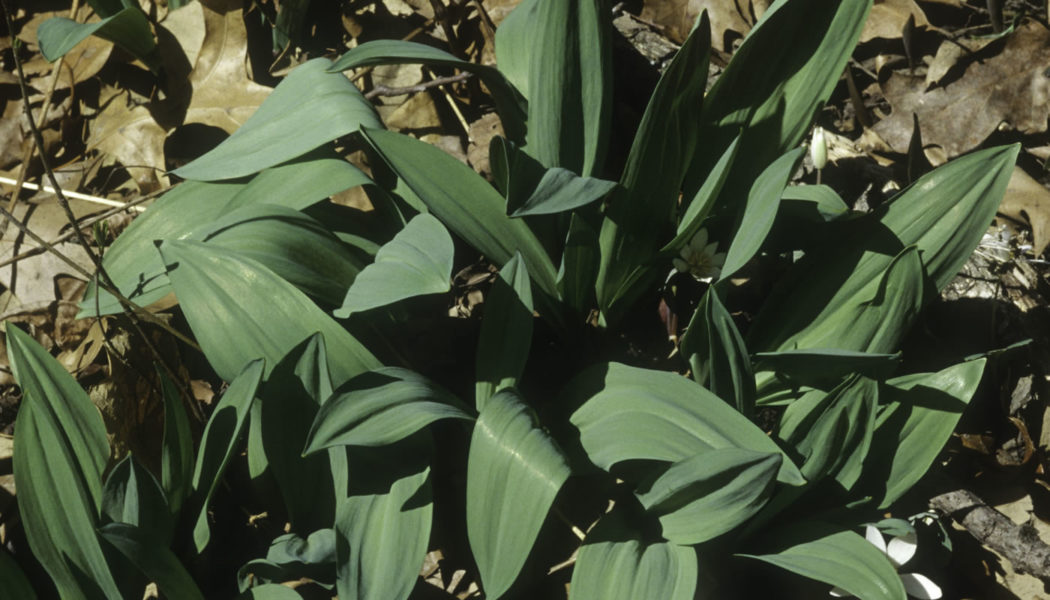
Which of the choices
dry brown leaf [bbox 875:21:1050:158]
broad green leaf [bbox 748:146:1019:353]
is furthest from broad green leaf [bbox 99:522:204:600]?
dry brown leaf [bbox 875:21:1050:158]

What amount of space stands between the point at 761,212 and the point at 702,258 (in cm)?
31

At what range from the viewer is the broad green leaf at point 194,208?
158 cm

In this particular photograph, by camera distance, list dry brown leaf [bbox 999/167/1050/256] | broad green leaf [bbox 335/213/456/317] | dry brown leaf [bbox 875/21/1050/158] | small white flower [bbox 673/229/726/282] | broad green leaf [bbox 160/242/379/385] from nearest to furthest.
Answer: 1. broad green leaf [bbox 335/213/456/317]
2. broad green leaf [bbox 160/242/379/385]
3. small white flower [bbox 673/229/726/282]
4. dry brown leaf [bbox 999/167/1050/256]
5. dry brown leaf [bbox 875/21/1050/158]

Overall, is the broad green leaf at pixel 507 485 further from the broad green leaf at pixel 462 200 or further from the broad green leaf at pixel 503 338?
the broad green leaf at pixel 462 200

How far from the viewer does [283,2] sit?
2.03 meters

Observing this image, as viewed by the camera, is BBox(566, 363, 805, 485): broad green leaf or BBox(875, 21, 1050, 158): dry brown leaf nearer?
BBox(566, 363, 805, 485): broad green leaf

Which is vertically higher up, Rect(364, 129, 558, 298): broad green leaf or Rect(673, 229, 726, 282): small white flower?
Rect(364, 129, 558, 298): broad green leaf

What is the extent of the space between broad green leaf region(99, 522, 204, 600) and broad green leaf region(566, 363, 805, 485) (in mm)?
686

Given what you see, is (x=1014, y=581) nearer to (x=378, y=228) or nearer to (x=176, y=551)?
(x=378, y=228)

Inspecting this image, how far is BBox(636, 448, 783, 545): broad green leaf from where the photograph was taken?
1181mm

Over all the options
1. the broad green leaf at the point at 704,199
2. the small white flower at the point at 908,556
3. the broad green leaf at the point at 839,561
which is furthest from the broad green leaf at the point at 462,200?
the small white flower at the point at 908,556

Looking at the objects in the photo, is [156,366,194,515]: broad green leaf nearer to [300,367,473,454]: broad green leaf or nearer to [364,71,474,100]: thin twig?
[300,367,473,454]: broad green leaf

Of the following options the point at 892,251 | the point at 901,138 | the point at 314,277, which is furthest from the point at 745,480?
the point at 901,138

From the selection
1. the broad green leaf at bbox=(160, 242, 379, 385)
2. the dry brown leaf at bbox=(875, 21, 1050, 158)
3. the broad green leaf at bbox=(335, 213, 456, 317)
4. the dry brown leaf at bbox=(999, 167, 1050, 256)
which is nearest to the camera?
the broad green leaf at bbox=(335, 213, 456, 317)
